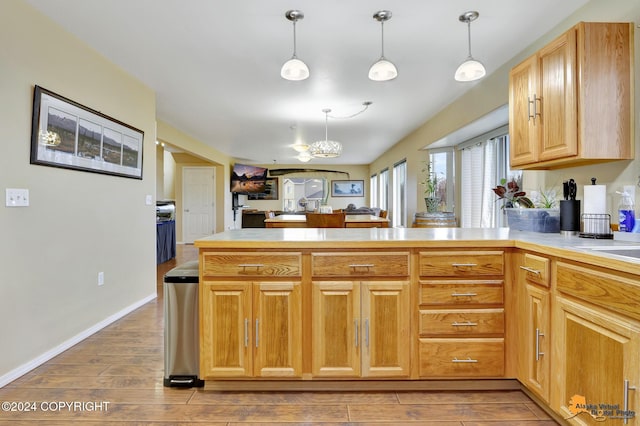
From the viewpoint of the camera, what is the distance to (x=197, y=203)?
8883 mm

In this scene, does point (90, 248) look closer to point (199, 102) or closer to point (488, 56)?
point (199, 102)

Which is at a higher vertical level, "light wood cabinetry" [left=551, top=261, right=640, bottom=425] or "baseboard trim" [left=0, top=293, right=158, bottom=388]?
"light wood cabinetry" [left=551, top=261, right=640, bottom=425]

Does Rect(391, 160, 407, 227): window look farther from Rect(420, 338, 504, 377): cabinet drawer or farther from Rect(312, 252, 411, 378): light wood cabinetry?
Rect(312, 252, 411, 378): light wood cabinetry

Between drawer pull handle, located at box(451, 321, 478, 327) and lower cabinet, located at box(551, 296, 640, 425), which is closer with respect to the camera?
lower cabinet, located at box(551, 296, 640, 425)

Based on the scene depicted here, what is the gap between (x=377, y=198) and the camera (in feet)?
34.9

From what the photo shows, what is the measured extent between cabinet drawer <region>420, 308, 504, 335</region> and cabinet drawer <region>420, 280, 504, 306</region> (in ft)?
0.16

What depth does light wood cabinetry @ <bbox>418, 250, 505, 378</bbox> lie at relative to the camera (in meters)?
1.88

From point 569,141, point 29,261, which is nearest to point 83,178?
point 29,261

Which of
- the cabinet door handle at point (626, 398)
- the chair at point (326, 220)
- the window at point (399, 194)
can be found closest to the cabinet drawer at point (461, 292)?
the cabinet door handle at point (626, 398)

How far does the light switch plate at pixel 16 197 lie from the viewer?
2079 millimetres

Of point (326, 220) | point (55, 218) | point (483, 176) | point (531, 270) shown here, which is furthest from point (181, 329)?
point (483, 176)

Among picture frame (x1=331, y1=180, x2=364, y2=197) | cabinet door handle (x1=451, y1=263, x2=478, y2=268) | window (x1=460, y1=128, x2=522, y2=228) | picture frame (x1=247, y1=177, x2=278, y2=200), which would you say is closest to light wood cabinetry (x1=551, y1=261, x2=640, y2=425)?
cabinet door handle (x1=451, y1=263, x2=478, y2=268)

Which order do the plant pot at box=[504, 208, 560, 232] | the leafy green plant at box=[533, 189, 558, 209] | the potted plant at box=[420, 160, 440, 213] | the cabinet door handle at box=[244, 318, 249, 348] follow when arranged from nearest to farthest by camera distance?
the cabinet door handle at box=[244, 318, 249, 348]
the plant pot at box=[504, 208, 560, 232]
the leafy green plant at box=[533, 189, 558, 209]
the potted plant at box=[420, 160, 440, 213]

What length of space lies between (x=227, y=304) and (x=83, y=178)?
6.01ft
